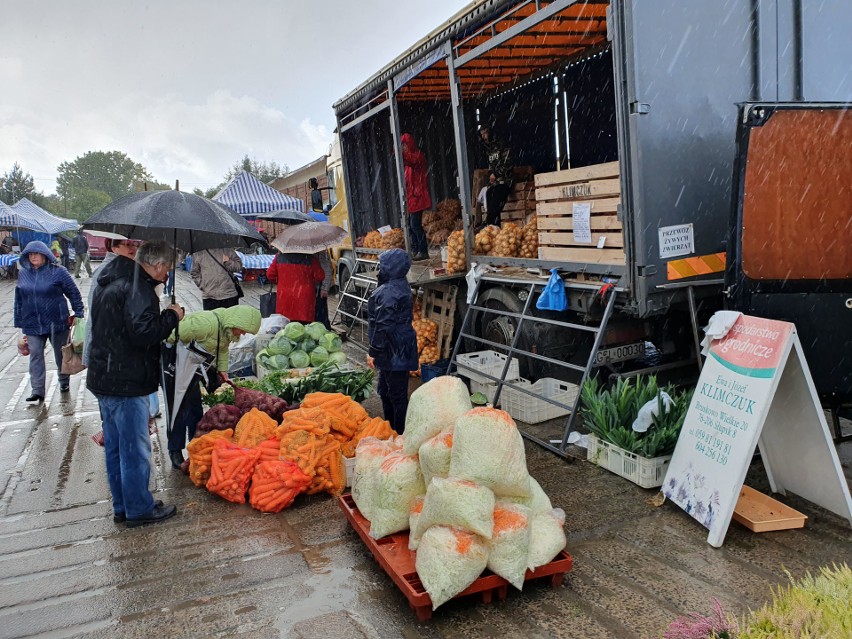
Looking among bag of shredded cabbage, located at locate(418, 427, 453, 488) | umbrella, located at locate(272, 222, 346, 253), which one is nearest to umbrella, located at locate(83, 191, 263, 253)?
bag of shredded cabbage, located at locate(418, 427, 453, 488)

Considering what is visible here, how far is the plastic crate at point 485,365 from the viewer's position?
665cm

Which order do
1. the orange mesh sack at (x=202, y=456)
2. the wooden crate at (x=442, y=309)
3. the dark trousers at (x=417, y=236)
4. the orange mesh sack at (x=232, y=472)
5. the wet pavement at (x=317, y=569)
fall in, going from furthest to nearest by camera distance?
1. the dark trousers at (x=417, y=236)
2. the wooden crate at (x=442, y=309)
3. the orange mesh sack at (x=202, y=456)
4. the orange mesh sack at (x=232, y=472)
5. the wet pavement at (x=317, y=569)

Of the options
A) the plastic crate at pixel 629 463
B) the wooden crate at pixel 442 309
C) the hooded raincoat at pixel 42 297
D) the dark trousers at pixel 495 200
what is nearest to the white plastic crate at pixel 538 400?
the plastic crate at pixel 629 463

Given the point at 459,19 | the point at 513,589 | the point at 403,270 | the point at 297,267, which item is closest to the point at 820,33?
the point at 459,19

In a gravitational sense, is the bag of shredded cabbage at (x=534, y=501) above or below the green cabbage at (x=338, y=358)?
below

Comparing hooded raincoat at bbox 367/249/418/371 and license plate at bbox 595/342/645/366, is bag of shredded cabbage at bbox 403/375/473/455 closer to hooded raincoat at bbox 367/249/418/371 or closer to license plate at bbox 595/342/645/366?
hooded raincoat at bbox 367/249/418/371

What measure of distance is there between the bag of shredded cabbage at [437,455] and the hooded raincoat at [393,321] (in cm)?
229

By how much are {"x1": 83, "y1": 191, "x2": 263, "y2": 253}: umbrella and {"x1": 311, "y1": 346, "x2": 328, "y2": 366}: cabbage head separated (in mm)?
2414

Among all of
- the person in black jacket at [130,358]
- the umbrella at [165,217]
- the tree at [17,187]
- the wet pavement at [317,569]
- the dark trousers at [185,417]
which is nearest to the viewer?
the wet pavement at [317,569]

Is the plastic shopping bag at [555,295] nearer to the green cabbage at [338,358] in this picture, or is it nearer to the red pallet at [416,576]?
the green cabbage at [338,358]

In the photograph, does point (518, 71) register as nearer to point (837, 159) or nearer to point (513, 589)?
point (837, 159)

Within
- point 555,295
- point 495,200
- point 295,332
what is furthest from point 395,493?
point 495,200

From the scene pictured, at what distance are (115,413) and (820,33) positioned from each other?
6485mm

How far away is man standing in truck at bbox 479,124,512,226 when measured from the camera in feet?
29.6
